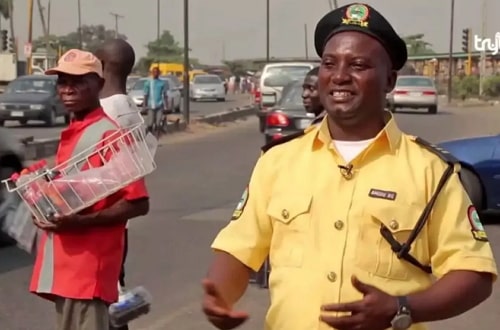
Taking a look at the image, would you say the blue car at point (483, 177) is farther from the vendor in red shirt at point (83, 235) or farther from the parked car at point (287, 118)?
the vendor in red shirt at point (83, 235)

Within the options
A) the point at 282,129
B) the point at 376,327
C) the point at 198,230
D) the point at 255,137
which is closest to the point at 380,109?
the point at 376,327

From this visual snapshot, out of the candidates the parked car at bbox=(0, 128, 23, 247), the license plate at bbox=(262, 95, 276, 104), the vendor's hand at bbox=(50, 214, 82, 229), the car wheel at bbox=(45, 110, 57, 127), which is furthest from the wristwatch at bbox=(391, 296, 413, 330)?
the car wheel at bbox=(45, 110, 57, 127)

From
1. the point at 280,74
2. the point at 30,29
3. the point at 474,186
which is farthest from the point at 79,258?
the point at 30,29

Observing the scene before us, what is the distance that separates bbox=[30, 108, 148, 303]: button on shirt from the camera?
14.8 ft

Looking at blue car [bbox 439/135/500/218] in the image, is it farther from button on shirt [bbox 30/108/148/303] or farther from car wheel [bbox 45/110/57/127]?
car wheel [bbox 45/110/57/127]

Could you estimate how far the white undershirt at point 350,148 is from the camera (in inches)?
109

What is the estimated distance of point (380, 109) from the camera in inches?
110

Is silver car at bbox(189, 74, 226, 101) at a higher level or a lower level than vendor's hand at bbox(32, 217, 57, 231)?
lower

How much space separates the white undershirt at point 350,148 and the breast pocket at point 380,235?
0.15 m

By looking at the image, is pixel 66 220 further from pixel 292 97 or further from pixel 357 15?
pixel 292 97

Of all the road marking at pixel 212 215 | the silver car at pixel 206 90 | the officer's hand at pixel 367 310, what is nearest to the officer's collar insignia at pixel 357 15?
the officer's hand at pixel 367 310

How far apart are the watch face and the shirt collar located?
1.51 ft

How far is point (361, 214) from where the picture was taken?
270 cm

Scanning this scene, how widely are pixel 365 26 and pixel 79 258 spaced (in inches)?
85.3
